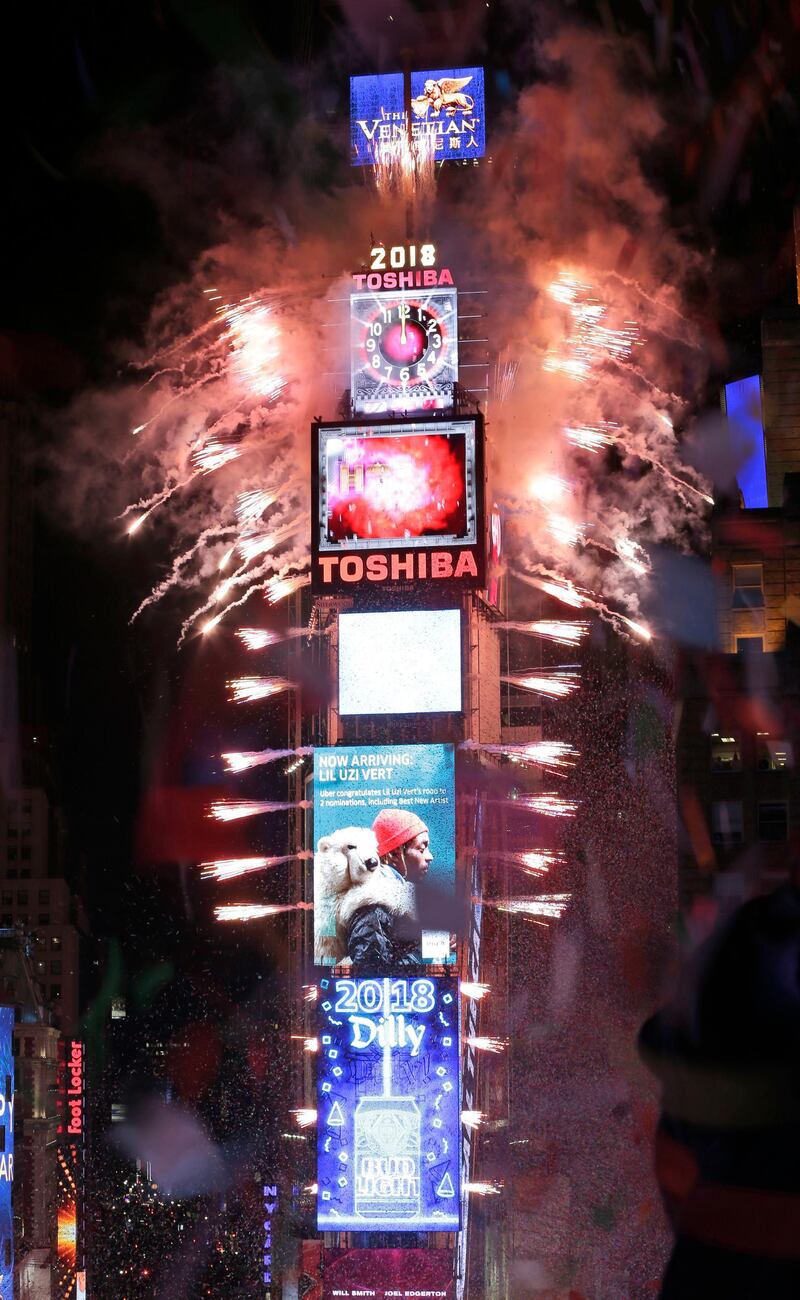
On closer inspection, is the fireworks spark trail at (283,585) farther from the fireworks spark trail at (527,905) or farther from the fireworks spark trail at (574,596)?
the fireworks spark trail at (527,905)

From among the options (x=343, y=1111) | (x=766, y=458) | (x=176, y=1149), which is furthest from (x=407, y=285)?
(x=176, y=1149)

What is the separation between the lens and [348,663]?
31.4m

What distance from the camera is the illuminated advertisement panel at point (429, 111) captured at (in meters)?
32.4

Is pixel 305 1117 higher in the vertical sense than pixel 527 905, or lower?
lower

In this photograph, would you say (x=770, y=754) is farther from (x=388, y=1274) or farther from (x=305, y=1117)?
(x=388, y=1274)

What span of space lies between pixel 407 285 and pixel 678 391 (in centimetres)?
583

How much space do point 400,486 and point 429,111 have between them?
316 inches

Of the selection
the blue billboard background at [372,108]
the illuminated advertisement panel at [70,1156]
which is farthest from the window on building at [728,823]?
the illuminated advertisement panel at [70,1156]

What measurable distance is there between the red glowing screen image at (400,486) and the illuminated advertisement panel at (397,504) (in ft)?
0.06

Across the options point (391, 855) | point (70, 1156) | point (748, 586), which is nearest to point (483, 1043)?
point (391, 855)

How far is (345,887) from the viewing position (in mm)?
30625

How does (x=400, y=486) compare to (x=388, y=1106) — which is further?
(x=400, y=486)

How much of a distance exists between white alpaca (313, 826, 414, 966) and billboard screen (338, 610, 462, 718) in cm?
252

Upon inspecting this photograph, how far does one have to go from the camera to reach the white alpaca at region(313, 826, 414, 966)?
30359mm
